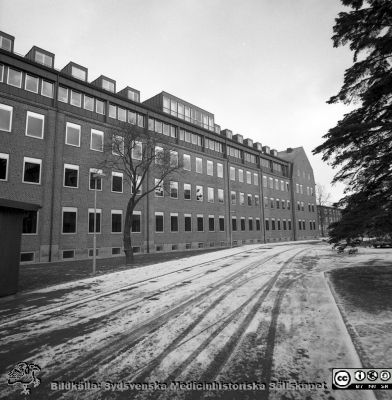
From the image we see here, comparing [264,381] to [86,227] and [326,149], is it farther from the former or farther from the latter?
[86,227]

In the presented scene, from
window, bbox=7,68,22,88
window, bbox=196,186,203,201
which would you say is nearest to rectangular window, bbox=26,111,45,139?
window, bbox=7,68,22,88

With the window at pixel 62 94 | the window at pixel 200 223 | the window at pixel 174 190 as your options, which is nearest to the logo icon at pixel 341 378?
the window at pixel 62 94

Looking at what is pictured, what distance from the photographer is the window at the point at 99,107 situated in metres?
23.9

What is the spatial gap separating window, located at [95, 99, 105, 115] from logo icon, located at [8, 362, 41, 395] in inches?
915

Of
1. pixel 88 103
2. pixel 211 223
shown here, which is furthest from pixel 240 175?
pixel 88 103

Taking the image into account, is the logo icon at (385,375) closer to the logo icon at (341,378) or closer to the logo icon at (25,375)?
the logo icon at (341,378)

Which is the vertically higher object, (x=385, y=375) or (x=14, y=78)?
(x=14, y=78)

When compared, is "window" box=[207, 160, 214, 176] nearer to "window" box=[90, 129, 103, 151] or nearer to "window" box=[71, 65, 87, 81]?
"window" box=[90, 129, 103, 151]

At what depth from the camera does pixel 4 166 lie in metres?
18.1

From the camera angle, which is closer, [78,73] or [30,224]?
[30,224]

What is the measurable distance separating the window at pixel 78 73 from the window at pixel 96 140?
5039mm

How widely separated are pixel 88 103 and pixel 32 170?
785cm

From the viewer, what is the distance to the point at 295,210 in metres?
52.2

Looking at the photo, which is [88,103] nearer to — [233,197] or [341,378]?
[233,197]
